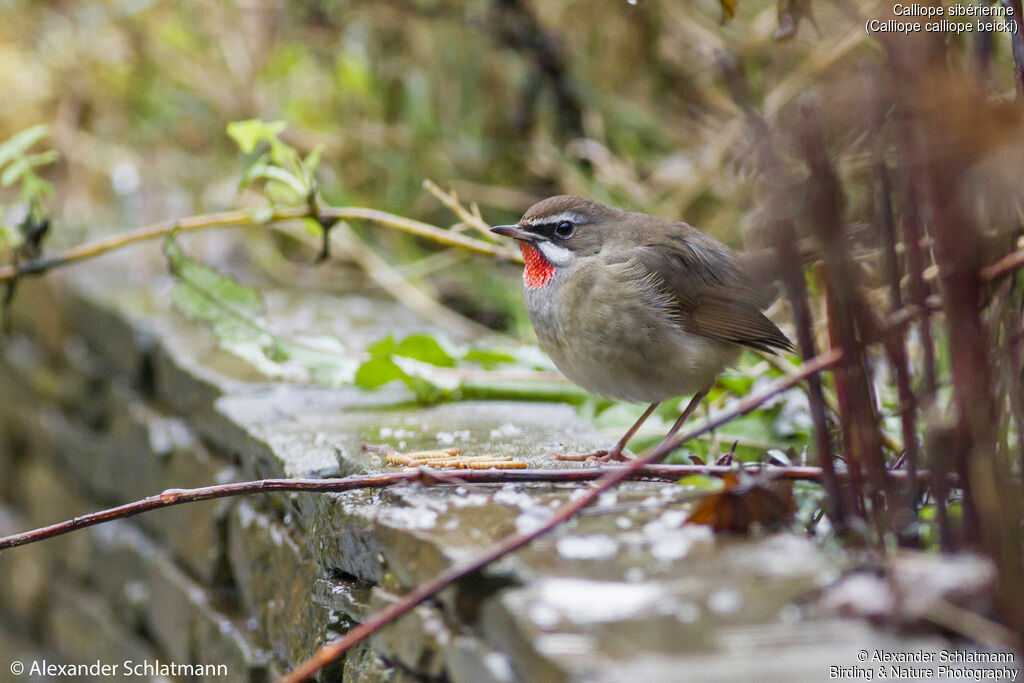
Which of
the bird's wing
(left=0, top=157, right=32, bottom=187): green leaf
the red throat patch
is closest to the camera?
the bird's wing

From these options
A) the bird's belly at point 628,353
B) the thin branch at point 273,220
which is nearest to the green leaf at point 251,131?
the thin branch at point 273,220

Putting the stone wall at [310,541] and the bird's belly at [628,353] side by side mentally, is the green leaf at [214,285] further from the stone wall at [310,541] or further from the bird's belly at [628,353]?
the bird's belly at [628,353]

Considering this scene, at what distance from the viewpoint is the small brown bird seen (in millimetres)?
2576

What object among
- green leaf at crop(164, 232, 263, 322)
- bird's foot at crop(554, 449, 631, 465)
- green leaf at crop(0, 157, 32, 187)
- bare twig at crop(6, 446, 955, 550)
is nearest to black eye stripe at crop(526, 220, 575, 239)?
bird's foot at crop(554, 449, 631, 465)

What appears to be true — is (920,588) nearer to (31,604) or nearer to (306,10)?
(31,604)

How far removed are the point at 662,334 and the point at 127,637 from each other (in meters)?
2.39

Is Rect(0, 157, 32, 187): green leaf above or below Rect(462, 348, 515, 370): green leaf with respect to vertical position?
above

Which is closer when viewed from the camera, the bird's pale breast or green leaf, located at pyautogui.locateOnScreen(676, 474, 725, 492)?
green leaf, located at pyautogui.locateOnScreen(676, 474, 725, 492)

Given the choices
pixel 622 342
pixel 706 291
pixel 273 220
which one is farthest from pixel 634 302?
pixel 273 220

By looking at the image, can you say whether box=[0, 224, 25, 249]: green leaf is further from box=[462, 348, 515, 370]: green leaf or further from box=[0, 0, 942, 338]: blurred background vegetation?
box=[0, 0, 942, 338]: blurred background vegetation

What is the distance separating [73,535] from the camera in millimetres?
4457

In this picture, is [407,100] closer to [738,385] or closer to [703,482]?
[738,385]

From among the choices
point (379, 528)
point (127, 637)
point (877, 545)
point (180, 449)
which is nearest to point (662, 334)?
point (379, 528)

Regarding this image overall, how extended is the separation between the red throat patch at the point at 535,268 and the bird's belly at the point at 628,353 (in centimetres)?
18
